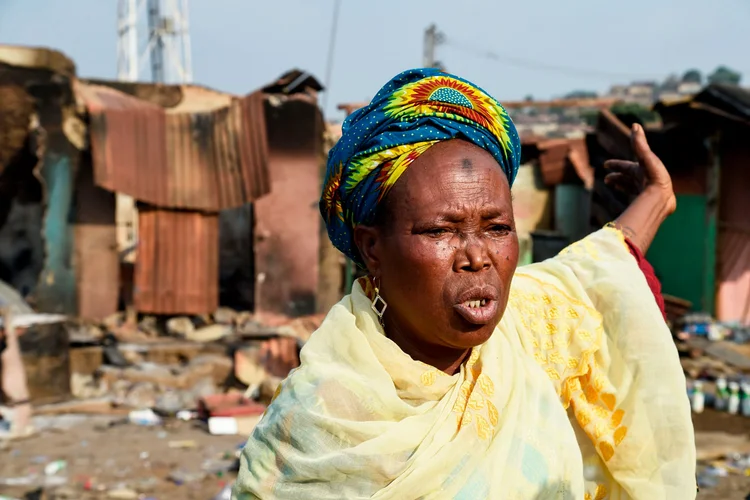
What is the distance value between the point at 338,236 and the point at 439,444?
538 mm

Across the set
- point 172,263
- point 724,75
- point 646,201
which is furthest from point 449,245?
point 724,75

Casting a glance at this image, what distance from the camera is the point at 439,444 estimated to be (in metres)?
1.73

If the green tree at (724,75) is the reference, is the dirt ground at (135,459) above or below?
below

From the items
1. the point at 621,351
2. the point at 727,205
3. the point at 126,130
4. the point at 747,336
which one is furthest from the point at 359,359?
the point at 727,205

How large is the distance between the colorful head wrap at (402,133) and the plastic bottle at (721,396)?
293 inches

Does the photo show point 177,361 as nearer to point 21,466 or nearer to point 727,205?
point 21,466

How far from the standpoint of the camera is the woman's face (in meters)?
1.72

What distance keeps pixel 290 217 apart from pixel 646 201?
9607 millimetres

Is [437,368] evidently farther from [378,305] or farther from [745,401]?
[745,401]

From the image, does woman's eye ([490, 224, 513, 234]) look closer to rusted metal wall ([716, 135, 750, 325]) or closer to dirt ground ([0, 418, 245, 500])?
dirt ground ([0, 418, 245, 500])

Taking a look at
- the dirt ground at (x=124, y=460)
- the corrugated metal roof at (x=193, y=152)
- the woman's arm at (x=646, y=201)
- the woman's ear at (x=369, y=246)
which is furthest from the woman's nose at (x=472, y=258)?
the corrugated metal roof at (x=193, y=152)

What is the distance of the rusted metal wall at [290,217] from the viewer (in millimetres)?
11656

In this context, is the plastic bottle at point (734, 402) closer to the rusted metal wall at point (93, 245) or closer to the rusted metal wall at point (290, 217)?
the rusted metal wall at point (290, 217)

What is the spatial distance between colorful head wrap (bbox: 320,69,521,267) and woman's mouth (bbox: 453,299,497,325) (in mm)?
287
